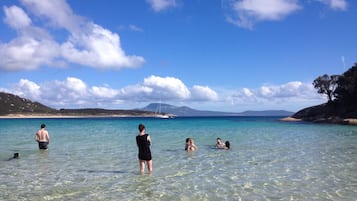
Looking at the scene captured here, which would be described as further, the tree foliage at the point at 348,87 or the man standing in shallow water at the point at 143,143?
Result: the tree foliage at the point at 348,87

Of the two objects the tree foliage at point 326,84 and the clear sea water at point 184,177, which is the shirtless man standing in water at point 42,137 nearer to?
the clear sea water at point 184,177

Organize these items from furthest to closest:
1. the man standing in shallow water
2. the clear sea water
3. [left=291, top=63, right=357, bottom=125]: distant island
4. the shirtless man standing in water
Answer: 1. [left=291, top=63, right=357, bottom=125]: distant island
2. the shirtless man standing in water
3. the man standing in shallow water
4. the clear sea water

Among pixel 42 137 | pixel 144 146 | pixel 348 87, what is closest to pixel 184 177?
pixel 144 146

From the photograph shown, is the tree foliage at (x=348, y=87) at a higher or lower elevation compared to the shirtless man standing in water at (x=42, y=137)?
higher

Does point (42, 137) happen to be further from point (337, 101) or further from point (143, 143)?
point (337, 101)

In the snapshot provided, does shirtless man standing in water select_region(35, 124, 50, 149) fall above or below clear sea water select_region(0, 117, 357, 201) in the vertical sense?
above

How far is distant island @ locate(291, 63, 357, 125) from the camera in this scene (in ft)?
281

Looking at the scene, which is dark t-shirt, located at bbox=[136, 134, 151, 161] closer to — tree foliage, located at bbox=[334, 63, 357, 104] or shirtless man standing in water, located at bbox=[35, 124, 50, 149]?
shirtless man standing in water, located at bbox=[35, 124, 50, 149]

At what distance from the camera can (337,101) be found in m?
96.1

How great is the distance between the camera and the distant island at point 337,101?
85.6 m

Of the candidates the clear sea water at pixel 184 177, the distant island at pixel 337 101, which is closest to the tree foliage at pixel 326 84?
the distant island at pixel 337 101

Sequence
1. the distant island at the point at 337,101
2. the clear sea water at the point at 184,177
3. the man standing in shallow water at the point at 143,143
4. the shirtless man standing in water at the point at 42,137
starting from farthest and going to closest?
1. the distant island at the point at 337,101
2. the shirtless man standing in water at the point at 42,137
3. the man standing in shallow water at the point at 143,143
4. the clear sea water at the point at 184,177

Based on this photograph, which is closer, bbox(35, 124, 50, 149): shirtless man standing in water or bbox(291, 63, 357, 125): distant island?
bbox(35, 124, 50, 149): shirtless man standing in water

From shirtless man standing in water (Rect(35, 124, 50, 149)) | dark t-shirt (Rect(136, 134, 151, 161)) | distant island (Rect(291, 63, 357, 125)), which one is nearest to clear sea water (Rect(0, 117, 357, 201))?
dark t-shirt (Rect(136, 134, 151, 161))
